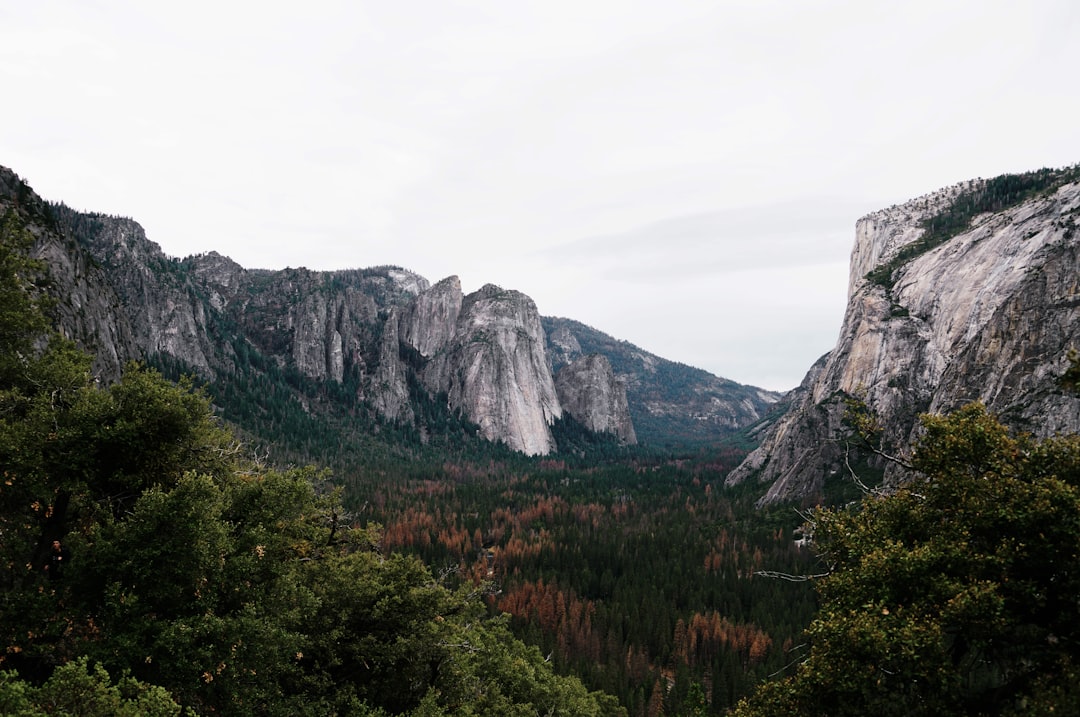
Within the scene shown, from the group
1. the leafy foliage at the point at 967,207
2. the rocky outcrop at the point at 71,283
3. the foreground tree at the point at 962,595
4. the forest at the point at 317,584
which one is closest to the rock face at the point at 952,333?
the leafy foliage at the point at 967,207

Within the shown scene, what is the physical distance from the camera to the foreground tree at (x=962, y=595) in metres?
13.3

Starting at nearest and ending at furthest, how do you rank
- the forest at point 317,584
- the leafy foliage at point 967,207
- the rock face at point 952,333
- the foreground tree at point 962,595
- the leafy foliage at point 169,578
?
the foreground tree at point 962,595 < the forest at point 317,584 < the leafy foliage at point 169,578 < the rock face at point 952,333 < the leafy foliage at point 967,207

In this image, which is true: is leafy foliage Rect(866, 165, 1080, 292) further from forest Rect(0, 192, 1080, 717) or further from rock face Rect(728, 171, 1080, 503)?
forest Rect(0, 192, 1080, 717)

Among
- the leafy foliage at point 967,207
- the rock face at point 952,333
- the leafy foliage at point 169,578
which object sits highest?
the leafy foliage at point 967,207

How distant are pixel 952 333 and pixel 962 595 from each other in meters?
142

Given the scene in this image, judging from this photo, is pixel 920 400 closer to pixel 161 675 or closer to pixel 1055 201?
pixel 1055 201

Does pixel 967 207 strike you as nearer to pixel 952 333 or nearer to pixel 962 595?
pixel 952 333

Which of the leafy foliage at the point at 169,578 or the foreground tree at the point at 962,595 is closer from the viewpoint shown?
the foreground tree at the point at 962,595

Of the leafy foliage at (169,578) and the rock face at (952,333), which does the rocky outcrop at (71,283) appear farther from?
the rock face at (952,333)

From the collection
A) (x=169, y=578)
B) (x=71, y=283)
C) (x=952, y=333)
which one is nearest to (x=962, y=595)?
(x=169, y=578)

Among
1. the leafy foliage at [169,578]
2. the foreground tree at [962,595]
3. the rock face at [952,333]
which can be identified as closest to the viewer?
the foreground tree at [962,595]

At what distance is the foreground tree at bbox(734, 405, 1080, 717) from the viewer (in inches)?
523

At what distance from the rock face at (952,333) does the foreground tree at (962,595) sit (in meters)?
30.7

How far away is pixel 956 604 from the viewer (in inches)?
516
